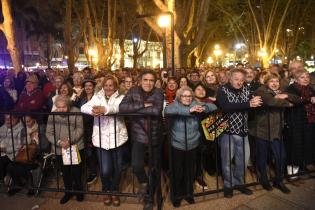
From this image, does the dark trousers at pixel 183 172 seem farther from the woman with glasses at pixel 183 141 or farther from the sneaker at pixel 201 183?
the sneaker at pixel 201 183

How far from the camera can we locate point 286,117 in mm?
6758

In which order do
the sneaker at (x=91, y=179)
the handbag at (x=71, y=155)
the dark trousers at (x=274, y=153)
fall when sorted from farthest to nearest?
1. the sneaker at (x=91, y=179)
2. the dark trousers at (x=274, y=153)
3. the handbag at (x=71, y=155)

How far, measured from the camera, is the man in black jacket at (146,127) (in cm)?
567

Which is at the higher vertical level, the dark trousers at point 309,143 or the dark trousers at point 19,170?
the dark trousers at point 309,143

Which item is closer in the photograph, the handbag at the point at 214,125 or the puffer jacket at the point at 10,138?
the handbag at the point at 214,125

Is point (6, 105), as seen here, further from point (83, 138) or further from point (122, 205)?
point (122, 205)

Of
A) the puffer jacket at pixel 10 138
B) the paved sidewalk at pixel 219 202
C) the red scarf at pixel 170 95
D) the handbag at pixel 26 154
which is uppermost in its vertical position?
the red scarf at pixel 170 95

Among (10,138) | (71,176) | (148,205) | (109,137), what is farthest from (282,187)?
(10,138)

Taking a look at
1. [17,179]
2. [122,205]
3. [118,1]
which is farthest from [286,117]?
[118,1]

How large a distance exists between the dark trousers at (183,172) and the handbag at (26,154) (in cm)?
249

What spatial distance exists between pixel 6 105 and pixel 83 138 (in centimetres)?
371

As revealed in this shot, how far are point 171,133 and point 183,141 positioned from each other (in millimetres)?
221

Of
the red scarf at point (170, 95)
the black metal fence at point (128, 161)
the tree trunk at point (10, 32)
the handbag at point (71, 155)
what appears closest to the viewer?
the black metal fence at point (128, 161)

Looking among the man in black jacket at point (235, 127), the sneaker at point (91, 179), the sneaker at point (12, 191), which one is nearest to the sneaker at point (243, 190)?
the man in black jacket at point (235, 127)
